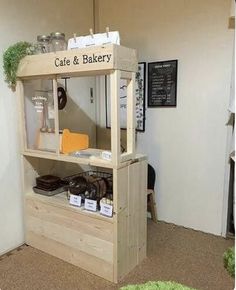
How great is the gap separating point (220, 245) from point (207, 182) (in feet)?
1.84

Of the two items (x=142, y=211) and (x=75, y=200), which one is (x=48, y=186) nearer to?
(x=75, y=200)

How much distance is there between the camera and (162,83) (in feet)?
9.18

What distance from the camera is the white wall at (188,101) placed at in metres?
2.51

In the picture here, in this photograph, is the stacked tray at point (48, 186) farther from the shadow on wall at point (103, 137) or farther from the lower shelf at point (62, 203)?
the shadow on wall at point (103, 137)

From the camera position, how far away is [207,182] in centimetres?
269

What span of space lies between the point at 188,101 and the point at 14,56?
1560mm

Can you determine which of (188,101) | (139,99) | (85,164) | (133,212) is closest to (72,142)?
(85,164)

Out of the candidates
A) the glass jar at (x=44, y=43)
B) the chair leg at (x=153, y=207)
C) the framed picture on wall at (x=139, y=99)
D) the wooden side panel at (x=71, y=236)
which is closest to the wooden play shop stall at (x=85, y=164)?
the wooden side panel at (x=71, y=236)

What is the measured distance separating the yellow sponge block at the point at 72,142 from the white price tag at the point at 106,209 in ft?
1.67

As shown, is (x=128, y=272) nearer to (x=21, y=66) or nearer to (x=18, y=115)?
(x=18, y=115)

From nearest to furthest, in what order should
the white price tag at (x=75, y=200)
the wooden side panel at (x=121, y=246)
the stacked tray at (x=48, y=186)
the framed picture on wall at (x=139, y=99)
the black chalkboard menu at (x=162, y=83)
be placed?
the wooden side panel at (x=121, y=246) → the white price tag at (x=75, y=200) → the stacked tray at (x=48, y=186) → the black chalkboard menu at (x=162, y=83) → the framed picture on wall at (x=139, y=99)

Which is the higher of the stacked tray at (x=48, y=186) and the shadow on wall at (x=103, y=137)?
the shadow on wall at (x=103, y=137)

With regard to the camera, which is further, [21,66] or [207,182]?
[207,182]

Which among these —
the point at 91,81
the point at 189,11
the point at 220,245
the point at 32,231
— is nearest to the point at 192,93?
the point at 189,11
